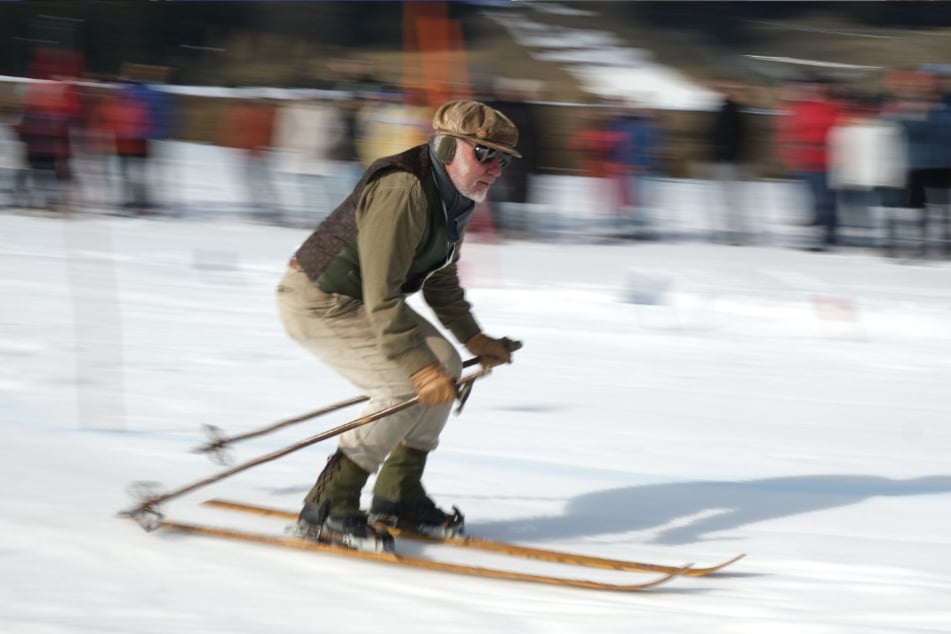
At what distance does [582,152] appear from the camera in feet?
39.8

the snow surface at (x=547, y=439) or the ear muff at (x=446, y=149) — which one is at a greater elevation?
the ear muff at (x=446, y=149)

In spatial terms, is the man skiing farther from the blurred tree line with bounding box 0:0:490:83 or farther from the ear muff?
the blurred tree line with bounding box 0:0:490:83

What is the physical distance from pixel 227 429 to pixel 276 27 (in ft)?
29.7

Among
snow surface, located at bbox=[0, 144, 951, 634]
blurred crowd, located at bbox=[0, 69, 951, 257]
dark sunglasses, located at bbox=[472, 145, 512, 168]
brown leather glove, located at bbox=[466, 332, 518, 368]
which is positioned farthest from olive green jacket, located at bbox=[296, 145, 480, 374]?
blurred crowd, located at bbox=[0, 69, 951, 257]

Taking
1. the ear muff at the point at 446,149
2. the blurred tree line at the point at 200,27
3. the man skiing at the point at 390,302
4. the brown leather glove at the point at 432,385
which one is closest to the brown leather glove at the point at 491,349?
the man skiing at the point at 390,302

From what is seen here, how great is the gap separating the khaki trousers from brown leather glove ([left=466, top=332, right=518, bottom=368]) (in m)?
0.30

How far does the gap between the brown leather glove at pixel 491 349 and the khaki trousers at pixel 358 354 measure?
0.30 metres

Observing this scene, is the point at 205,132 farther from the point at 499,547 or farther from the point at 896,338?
the point at 499,547

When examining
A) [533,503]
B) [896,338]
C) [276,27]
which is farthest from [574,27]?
[533,503]

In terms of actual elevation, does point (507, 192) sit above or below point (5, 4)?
below

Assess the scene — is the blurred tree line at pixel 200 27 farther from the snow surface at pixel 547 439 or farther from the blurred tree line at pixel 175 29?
the snow surface at pixel 547 439

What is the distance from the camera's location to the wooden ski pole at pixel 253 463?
3.80 m

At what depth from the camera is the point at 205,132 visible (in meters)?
14.1

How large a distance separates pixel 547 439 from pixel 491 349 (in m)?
1.57
